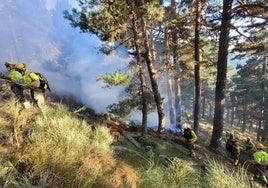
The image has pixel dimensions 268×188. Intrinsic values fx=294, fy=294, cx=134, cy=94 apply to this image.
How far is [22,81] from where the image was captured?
9.87 m

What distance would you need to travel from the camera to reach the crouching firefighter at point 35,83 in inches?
368

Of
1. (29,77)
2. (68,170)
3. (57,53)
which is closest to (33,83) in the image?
(29,77)

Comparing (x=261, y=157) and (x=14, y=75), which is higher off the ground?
(x=14, y=75)

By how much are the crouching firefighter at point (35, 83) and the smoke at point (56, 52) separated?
29.1ft

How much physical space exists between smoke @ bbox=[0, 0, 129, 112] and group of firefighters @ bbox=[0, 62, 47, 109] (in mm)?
8926

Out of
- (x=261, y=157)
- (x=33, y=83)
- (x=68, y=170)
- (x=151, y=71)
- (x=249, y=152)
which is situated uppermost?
(x=151, y=71)

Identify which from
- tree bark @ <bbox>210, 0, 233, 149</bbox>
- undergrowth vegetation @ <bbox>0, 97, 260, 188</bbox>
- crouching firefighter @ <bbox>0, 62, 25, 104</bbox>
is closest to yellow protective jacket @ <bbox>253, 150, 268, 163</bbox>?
tree bark @ <bbox>210, 0, 233, 149</bbox>

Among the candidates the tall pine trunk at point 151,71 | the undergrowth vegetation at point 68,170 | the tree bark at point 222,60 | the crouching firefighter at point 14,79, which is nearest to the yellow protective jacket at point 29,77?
the crouching firefighter at point 14,79

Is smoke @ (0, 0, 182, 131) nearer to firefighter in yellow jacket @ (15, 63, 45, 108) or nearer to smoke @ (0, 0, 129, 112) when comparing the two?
smoke @ (0, 0, 129, 112)

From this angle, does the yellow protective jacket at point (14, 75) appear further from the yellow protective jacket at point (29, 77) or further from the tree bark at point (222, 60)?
the tree bark at point (222, 60)

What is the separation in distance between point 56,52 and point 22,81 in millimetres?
19868

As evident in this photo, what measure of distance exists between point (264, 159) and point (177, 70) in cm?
1398

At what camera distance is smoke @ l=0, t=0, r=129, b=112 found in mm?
22328

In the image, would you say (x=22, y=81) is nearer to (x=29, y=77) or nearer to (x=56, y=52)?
(x=29, y=77)
